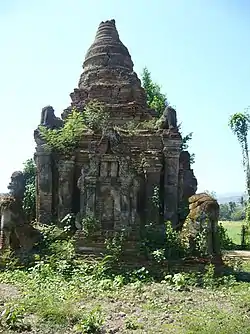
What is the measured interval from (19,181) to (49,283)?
6329mm

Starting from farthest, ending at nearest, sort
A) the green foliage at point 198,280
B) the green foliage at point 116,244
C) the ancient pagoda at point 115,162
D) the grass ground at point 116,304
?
the ancient pagoda at point 115,162, the green foliage at point 116,244, the green foliage at point 198,280, the grass ground at point 116,304

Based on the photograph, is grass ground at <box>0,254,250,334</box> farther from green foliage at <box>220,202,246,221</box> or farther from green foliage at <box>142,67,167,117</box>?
green foliage at <box>220,202,246,221</box>

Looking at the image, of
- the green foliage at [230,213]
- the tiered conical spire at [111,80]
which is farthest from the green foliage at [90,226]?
the green foliage at [230,213]

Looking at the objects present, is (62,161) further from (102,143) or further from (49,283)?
(49,283)

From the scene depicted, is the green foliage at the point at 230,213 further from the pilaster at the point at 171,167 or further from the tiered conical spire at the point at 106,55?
the pilaster at the point at 171,167

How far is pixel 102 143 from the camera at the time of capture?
1222cm

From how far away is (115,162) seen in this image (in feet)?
39.5

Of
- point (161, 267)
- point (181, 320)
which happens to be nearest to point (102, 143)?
point (161, 267)

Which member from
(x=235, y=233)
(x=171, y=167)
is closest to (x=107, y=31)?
(x=171, y=167)

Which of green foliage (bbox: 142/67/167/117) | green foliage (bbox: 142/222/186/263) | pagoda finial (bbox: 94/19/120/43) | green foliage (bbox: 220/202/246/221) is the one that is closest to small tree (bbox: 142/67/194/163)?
green foliage (bbox: 142/67/167/117)

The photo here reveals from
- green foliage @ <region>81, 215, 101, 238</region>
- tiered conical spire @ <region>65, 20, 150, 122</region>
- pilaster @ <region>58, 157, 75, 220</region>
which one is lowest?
green foliage @ <region>81, 215, 101, 238</region>

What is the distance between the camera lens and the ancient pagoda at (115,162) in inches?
473

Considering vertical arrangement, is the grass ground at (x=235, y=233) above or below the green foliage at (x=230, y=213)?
below

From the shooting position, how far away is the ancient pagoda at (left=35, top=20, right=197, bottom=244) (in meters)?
12.0
